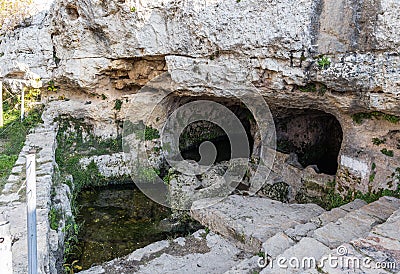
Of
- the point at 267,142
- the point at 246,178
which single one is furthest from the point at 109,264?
the point at 267,142

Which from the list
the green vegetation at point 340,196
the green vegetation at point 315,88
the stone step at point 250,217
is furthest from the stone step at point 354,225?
the green vegetation at point 315,88

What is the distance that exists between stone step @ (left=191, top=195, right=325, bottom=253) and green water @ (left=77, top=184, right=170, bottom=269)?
3.77 feet

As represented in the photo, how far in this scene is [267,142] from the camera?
9523 mm

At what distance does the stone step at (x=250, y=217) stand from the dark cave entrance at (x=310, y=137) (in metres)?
3.46

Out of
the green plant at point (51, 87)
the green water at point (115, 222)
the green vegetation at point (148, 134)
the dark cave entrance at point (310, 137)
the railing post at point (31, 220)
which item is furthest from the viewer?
the dark cave entrance at point (310, 137)

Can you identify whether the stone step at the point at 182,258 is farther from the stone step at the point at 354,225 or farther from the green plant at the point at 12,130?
the green plant at the point at 12,130

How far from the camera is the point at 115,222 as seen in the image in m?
7.44

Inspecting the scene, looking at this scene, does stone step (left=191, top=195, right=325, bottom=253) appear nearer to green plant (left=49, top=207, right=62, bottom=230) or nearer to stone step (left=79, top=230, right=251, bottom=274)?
stone step (left=79, top=230, right=251, bottom=274)

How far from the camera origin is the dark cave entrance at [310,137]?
1016 centimetres

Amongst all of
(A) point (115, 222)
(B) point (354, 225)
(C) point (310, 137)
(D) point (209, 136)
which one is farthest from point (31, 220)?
(D) point (209, 136)

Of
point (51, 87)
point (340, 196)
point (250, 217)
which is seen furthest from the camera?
point (51, 87)

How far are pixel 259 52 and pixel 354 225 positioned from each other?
143 inches

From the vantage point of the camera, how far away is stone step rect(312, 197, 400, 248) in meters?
4.66

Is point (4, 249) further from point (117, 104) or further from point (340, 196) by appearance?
point (117, 104)
